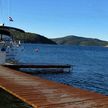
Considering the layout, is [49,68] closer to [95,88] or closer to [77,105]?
[95,88]

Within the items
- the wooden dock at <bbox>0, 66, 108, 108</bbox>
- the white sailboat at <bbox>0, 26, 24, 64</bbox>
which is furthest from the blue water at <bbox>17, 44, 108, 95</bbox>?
the wooden dock at <bbox>0, 66, 108, 108</bbox>

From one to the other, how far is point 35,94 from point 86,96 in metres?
2.31

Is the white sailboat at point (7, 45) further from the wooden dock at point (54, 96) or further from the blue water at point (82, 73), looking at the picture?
the wooden dock at point (54, 96)

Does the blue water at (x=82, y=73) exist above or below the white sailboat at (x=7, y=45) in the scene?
below

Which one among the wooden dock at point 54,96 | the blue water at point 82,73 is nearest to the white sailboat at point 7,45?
the blue water at point 82,73

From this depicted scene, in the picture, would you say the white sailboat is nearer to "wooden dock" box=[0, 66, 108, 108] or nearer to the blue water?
the blue water

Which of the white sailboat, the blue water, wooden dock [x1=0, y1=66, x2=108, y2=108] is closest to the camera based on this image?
wooden dock [x1=0, y1=66, x2=108, y2=108]

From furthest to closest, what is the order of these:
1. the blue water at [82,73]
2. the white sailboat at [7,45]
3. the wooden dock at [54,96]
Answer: the white sailboat at [7,45] < the blue water at [82,73] < the wooden dock at [54,96]

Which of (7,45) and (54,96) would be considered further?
(7,45)

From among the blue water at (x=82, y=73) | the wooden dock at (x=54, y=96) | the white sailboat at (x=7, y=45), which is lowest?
the blue water at (x=82, y=73)

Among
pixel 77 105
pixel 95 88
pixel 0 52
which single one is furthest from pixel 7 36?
pixel 77 105

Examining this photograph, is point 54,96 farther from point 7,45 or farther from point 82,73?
point 82,73

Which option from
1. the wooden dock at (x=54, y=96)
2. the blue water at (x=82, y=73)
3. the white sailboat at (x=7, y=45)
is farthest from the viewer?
the white sailboat at (x=7, y=45)

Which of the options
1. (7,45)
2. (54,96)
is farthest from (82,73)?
(54,96)
